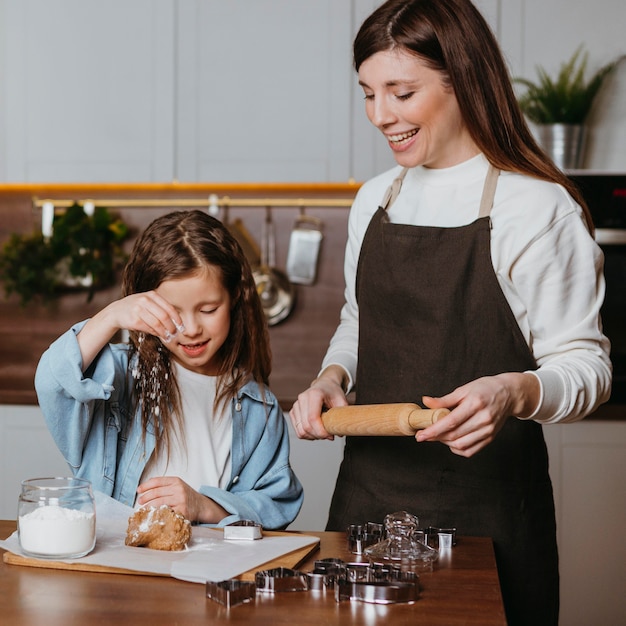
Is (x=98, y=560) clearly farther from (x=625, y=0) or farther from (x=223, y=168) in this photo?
(x=625, y=0)

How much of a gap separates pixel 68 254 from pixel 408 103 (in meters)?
2.06

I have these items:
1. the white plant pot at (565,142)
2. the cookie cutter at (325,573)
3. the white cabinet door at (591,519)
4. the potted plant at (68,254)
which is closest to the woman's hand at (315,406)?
the cookie cutter at (325,573)

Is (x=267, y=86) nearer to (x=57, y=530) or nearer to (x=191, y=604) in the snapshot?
(x=57, y=530)

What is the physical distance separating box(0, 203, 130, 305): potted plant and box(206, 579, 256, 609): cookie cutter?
2.33 meters

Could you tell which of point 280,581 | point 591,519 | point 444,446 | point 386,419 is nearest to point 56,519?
point 280,581

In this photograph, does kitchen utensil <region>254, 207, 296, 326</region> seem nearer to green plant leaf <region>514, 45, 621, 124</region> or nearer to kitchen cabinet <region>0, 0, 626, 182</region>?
kitchen cabinet <region>0, 0, 626, 182</region>

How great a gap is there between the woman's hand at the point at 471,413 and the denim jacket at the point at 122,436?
0.37 meters

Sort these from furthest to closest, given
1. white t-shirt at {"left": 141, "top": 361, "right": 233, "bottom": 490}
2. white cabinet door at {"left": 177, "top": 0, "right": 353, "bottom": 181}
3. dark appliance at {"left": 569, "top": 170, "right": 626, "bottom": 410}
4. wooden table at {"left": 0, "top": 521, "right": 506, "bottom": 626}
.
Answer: white cabinet door at {"left": 177, "top": 0, "right": 353, "bottom": 181}, dark appliance at {"left": 569, "top": 170, "right": 626, "bottom": 410}, white t-shirt at {"left": 141, "top": 361, "right": 233, "bottom": 490}, wooden table at {"left": 0, "top": 521, "right": 506, "bottom": 626}

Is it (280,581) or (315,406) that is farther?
(315,406)

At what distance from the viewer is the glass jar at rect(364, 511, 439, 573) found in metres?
1.06

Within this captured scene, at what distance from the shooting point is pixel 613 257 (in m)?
2.63

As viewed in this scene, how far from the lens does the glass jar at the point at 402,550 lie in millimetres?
1059

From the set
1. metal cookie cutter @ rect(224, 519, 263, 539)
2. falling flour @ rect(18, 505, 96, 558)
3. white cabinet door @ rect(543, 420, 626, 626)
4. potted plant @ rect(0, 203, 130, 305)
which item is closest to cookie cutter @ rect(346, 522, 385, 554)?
metal cookie cutter @ rect(224, 519, 263, 539)

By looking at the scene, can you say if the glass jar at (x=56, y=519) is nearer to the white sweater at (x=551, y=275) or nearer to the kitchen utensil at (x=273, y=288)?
the white sweater at (x=551, y=275)
